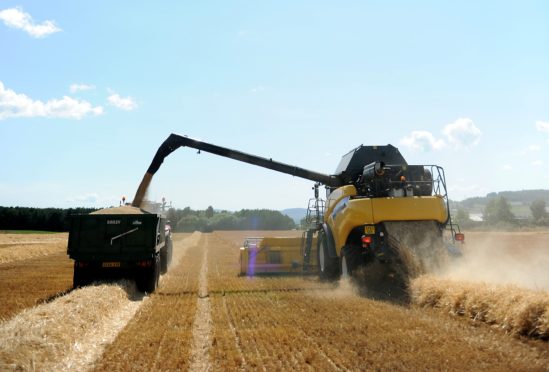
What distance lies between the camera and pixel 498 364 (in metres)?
4.98

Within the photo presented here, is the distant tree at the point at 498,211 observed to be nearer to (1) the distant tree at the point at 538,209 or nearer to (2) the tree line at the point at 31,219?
(1) the distant tree at the point at 538,209

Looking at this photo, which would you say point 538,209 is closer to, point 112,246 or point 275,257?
point 275,257

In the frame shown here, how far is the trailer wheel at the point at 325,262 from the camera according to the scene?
12047 mm

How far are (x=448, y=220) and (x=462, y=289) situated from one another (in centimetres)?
325

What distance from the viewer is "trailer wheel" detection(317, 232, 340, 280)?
12047 mm

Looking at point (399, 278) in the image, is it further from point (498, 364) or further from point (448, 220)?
point (498, 364)

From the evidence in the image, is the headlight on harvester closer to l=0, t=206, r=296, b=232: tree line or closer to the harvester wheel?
the harvester wheel

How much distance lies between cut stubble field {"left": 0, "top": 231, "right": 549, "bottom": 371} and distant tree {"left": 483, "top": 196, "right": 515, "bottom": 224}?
86489mm

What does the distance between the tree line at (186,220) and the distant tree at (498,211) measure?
41.1 m

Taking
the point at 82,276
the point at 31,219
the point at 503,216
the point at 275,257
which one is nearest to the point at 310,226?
the point at 275,257

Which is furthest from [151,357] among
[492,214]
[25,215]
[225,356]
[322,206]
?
[492,214]

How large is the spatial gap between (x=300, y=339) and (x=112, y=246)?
6425mm

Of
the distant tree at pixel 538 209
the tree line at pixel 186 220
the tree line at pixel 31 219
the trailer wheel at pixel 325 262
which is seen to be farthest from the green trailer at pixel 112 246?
the distant tree at pixel 538 209

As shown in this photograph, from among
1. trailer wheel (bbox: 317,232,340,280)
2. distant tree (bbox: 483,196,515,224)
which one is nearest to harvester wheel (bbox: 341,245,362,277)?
trailer wheel (bbox: 317,232,340,280)
